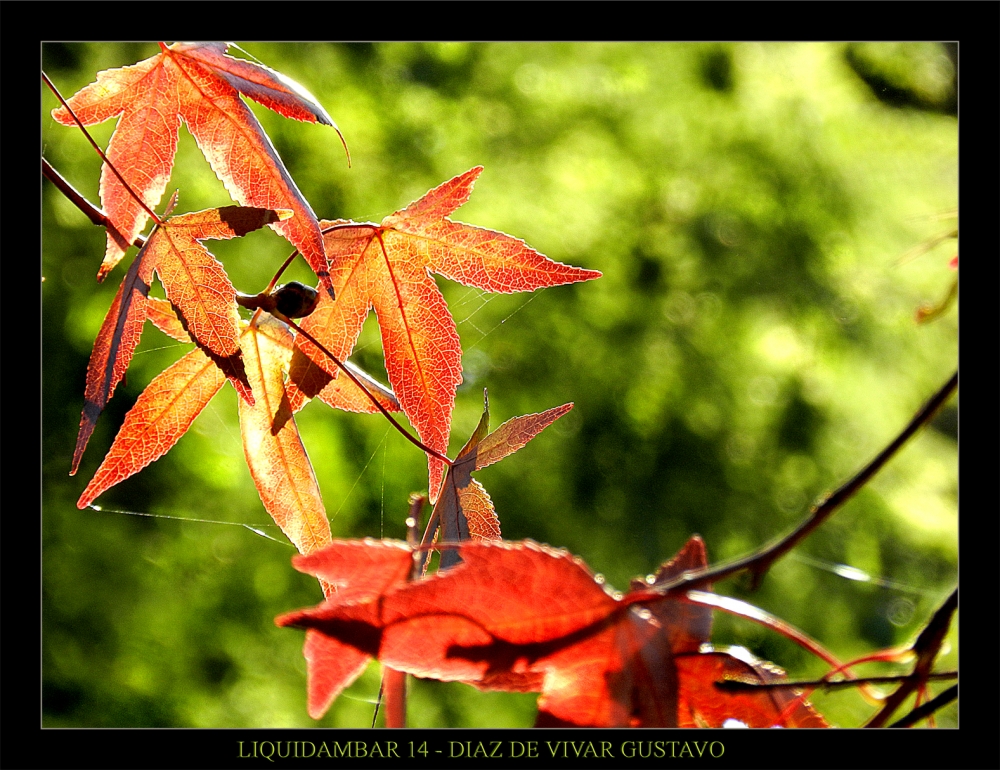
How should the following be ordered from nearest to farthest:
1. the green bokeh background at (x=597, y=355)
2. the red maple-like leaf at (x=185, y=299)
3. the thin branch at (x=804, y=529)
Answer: the thin branch at (x=804, y=529)
the red maple-like leaf at (x=185, y=299)
the green bokeh background at (x=597, y=355)

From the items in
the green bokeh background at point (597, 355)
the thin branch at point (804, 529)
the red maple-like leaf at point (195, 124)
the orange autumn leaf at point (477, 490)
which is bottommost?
the green bokeh background at point (597, 355)

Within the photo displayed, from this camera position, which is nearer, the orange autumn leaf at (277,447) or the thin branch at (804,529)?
the thin branch at (804,529)

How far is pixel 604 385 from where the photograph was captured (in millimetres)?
2357

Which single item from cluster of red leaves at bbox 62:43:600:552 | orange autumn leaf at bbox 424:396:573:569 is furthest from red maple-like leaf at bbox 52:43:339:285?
orange autumn leaf at bbox 424:396:573:569

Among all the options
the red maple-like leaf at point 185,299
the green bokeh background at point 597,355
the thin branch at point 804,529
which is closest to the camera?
the thin branch at point 804,529

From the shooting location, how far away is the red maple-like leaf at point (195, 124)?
0.36m

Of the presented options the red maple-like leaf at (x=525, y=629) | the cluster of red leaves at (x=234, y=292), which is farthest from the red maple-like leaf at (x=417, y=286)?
the red maple-like leaf at (x=525, y=629)

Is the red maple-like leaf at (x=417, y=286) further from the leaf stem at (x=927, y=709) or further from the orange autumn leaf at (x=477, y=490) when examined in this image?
the leaf stem at (x=927, y=709)

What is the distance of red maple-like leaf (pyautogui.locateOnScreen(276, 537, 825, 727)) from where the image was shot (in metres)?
0.24

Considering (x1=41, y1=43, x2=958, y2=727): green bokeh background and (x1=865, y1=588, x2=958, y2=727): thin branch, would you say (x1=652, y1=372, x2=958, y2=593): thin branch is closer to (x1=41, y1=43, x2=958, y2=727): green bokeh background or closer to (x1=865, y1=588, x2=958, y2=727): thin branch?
(x1=865, y1=588, x2=958, y2=727): thin branch

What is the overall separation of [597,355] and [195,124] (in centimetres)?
203

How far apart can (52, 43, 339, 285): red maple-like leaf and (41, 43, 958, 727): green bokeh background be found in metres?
1.45

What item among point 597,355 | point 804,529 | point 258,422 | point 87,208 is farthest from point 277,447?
point 597,355
